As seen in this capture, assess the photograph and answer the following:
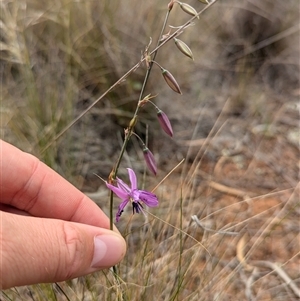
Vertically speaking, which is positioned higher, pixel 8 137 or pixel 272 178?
pixel 8 137

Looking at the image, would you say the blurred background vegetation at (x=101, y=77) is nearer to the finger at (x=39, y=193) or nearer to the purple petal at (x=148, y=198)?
the finger at (x=39, y=193)

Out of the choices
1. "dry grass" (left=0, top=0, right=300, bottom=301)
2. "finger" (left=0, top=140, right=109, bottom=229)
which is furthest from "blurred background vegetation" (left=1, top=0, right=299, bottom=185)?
"finger" (left=0, top=140, right=109, bottom=229)

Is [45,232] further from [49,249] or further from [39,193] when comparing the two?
[39,193]

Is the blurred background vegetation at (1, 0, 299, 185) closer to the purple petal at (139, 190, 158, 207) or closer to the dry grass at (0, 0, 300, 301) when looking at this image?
the dry grass at (0, 0, 300, 301)

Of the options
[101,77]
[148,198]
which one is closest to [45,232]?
[148,198]

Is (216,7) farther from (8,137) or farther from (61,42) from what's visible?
(8,137)

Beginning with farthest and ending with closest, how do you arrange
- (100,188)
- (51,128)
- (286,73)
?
(286,73) < (100,188) < (51,128)

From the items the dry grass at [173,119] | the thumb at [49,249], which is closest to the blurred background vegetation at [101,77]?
the dry grass at [173,119]

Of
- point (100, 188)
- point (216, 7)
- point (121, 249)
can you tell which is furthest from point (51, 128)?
point (216, 7)
